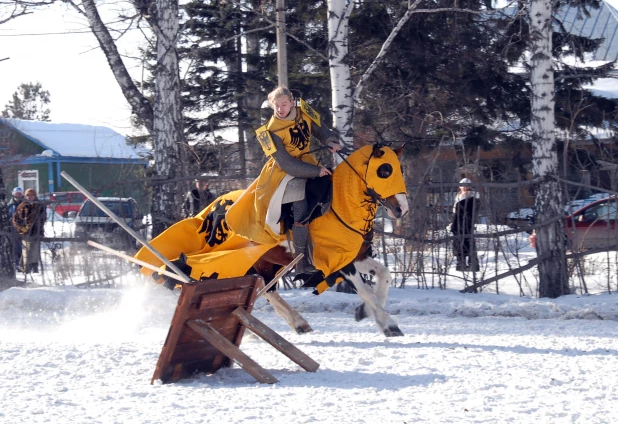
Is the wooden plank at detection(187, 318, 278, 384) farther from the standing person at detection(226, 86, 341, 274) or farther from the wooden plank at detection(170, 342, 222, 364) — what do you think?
the standing person at detection(226, 86, 341, 274)

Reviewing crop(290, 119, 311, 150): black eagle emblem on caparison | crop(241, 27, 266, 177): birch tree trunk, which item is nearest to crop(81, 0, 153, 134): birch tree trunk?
crop(290, 119, 311, 150): black eagle emblem on caparison

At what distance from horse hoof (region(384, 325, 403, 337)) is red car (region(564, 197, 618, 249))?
3819 millimetres

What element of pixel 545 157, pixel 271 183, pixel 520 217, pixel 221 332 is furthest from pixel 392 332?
pixel 545 157

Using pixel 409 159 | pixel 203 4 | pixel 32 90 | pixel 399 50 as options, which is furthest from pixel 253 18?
pixel 32 90

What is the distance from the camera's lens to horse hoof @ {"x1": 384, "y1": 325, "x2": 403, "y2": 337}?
6996mm

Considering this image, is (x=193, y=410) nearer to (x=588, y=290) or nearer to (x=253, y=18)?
(x=588, y=290)

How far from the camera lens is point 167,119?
1197 centimetres

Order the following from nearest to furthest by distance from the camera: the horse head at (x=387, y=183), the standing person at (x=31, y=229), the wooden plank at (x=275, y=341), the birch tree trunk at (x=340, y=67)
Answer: the wooden plank at (x=275, y=341), the horse head at (x=387, y=183), the birch tree trunk at (x=340, y=67), the standing person at (x=31, y=229)

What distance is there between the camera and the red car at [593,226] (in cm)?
959

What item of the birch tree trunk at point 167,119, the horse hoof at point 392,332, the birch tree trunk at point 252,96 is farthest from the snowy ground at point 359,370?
the birch tree trunk at point 252,96

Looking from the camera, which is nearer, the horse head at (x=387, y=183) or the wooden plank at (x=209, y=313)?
the wooden plank at (x=209, y=313)

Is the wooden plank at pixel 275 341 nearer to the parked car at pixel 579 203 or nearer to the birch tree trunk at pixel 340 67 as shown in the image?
the birch tree trunk at pixel 340 67

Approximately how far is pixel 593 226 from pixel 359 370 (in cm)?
528

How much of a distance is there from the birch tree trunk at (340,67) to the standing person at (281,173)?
3.04m
